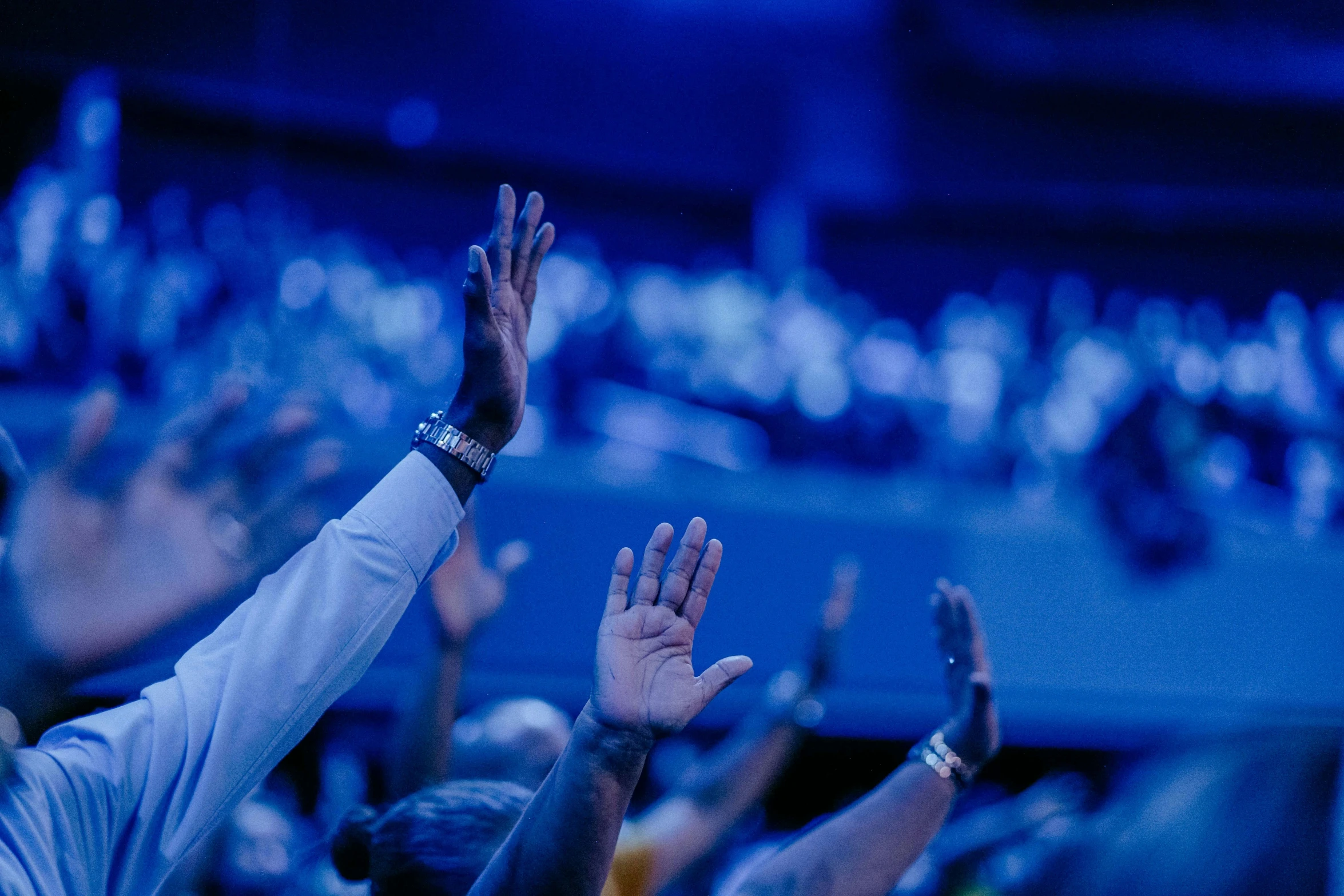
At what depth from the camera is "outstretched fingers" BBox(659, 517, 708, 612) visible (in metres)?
0.88

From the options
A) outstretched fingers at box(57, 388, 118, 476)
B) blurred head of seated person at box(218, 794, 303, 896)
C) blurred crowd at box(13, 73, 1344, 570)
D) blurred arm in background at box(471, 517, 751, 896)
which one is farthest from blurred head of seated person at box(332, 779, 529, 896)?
blurred crowd at box(13, 73, 1344, 570)

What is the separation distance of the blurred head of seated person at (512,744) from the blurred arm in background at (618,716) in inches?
21.8

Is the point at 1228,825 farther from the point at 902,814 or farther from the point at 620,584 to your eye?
the point at 620,584

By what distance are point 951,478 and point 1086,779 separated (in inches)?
64.8

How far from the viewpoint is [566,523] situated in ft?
13.3

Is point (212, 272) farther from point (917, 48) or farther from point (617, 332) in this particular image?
point (917, 48)

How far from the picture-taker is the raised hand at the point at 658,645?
2.59 feet

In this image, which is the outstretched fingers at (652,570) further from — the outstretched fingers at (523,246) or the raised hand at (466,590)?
the raised hand at (466,590)

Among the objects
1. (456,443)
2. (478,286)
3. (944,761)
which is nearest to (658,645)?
(456,443)

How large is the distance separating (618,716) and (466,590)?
0.72 meters

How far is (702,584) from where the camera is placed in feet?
2.93

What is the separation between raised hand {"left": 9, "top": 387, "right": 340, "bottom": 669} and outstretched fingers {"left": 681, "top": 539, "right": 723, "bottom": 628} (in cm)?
37

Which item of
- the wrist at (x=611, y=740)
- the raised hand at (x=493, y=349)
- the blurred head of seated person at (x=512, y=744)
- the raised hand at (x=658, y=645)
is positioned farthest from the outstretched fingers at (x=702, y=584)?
the blurred head of seated person at (x=512, y=744)

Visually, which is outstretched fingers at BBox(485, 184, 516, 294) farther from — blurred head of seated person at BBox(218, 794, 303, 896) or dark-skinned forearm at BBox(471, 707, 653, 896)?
blurred head of seated person at BBox(218, 794, 303, 896)
